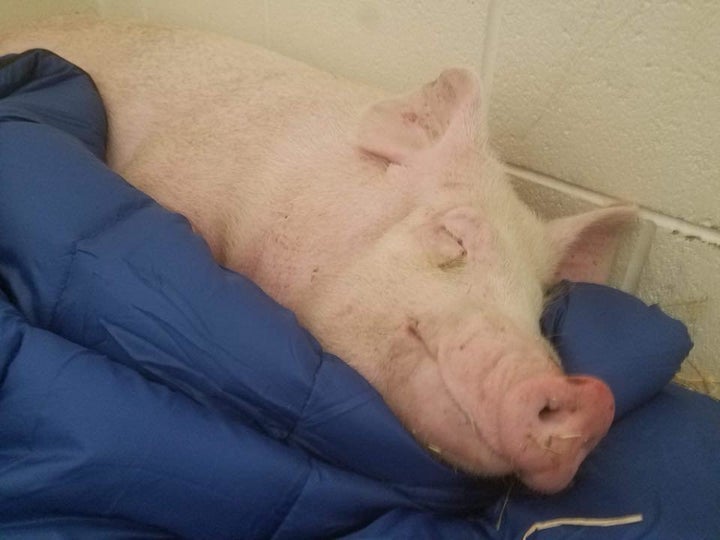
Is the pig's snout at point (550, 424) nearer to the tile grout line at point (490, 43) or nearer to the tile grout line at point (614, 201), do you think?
the tile grout line at point (614, 201)

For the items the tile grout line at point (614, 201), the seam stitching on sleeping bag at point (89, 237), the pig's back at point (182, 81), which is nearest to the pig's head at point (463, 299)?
the tile grout line at point (614, 201)

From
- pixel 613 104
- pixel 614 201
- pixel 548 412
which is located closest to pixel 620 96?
pixel 613 104

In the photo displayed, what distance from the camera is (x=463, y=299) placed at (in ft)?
3.81

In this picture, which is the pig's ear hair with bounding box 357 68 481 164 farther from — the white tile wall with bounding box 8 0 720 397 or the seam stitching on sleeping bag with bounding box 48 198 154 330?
the seam stitching on sleeping bag with bounding box 48 198 154 330

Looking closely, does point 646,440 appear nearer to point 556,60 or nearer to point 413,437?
point 413,437

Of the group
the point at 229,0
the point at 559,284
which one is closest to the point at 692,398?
the point at 559,284

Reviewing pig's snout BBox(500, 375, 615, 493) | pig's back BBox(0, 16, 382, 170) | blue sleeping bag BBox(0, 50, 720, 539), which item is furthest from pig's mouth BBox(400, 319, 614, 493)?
pig's back BBox(0, 16, 382, 170)

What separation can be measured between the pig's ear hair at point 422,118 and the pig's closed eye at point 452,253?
0.25m

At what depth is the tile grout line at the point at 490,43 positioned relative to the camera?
1.62 metres

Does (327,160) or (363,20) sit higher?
(363,20)

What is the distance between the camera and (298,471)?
1.01m

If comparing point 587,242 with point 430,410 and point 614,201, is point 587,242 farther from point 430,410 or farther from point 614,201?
point 430,410

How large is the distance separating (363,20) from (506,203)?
0.81 m

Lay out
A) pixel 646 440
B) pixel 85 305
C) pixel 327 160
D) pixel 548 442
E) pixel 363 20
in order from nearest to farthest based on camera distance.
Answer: pixel 548 442 → pixel 85 305 → pixel 646 440 → pixel 327 160 → pixel 363 20
